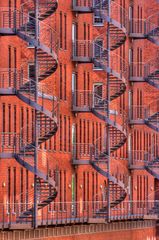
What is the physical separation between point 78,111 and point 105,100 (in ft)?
4.90

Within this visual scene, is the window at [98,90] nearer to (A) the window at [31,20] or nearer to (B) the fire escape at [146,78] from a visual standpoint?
(B) the fire escape at [146,78]

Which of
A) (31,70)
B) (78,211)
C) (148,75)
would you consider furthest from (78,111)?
(148,75)

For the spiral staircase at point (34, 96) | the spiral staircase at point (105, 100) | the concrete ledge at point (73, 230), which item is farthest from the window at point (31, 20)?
the concrete ledge at point (73, 230)

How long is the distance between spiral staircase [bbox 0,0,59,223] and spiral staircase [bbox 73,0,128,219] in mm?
8667

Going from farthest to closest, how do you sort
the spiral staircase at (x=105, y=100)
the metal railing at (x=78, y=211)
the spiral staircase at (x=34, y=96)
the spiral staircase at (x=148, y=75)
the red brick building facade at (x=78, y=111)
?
1. the spiral staircase at (x=148, y=75)
2. the spiral staircase at (x=105, y=100)
3. the metal railing at (x=78, y=211)
4. the red brick building facade at (x=78, y=111)
5. the spiral staircase at (x=34, y=96)

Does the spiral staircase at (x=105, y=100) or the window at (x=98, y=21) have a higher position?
the window at (x=98, y=21)

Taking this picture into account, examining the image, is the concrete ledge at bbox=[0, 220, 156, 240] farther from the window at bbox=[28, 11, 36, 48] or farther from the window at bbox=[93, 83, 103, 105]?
the window at bbox=[28, 11, 36, 48]

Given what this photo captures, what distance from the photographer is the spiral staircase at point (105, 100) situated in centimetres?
9856

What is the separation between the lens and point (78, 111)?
99.0 metres

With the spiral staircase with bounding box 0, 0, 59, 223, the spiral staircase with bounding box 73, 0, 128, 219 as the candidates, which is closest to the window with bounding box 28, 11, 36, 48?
the spiral staircase with bounding box 0, 0, 59, 223

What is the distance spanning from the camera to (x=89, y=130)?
103 meters

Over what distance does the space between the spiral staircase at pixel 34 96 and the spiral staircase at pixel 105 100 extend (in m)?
8.67

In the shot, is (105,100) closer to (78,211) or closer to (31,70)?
(78,211)

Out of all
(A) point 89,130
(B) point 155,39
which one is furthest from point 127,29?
(A) point 89,130
